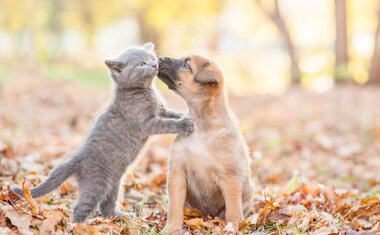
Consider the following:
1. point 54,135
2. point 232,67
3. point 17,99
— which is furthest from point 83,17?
point 54,135

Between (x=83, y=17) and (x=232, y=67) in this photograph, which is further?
(x=83, y=17)

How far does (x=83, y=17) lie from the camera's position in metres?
32.9

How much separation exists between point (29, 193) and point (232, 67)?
26065 millimetres

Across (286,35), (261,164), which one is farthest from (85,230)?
(286,35)

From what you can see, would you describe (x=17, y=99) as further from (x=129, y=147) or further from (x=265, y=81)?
(x=265, y=81)

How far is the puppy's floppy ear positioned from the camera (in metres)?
3.80

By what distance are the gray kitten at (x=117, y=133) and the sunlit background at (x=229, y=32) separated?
646 centimetres

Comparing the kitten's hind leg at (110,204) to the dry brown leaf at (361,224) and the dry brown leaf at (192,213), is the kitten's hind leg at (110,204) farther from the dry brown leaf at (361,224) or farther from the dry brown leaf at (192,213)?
the dry brown leaf at (361,224)

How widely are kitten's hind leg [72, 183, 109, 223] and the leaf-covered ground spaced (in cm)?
17

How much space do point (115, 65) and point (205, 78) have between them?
3.66 ft

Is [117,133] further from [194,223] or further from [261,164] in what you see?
[261,164]

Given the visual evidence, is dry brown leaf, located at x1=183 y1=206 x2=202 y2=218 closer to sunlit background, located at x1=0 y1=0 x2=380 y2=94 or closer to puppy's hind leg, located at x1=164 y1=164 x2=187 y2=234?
puppy's hind leg, located at x1=164 y1=164 x2=187 y2=234

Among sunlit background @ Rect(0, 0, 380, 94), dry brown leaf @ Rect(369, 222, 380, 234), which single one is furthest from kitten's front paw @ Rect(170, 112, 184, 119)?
sunlit background @ Rect(0, 0, 380, 94)

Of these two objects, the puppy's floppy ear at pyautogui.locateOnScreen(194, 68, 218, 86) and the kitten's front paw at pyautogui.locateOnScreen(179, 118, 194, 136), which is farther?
the kitten's front paw at pyautogui.locateOnScreen(179, 118, 194, 136)
